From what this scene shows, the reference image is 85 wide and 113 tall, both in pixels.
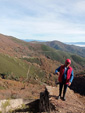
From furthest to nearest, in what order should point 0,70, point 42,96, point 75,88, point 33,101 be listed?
point 75,88 < point 0,70 < point 33,101 < point 42,96

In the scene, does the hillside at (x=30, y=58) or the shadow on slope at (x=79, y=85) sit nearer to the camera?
the shadow on slope at (x=79, y=85)

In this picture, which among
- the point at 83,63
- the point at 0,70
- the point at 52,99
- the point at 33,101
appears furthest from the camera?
the point at 83,63

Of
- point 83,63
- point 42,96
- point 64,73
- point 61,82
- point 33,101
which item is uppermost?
point 64,73

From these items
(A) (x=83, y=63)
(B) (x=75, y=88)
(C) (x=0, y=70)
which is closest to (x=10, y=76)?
(C) (x=0, y=70)

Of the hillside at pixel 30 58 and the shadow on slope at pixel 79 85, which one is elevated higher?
the hillside at pixel 30 58

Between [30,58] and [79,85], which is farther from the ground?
[30,58]

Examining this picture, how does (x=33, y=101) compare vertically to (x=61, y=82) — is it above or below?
below

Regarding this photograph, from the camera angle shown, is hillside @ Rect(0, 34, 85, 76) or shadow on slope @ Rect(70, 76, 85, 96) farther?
hillside @ Rect(0, 34, 85, 76)

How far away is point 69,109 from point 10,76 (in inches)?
1587

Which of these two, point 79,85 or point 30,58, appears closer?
point 79,85

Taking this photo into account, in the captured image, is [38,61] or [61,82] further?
[38,61]

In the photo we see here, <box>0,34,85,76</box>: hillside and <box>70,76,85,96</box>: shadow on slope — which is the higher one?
<box>0,34,85,76</box>: hillside

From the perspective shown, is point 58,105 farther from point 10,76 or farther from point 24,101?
point 10,76

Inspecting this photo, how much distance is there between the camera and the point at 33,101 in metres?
9.58
